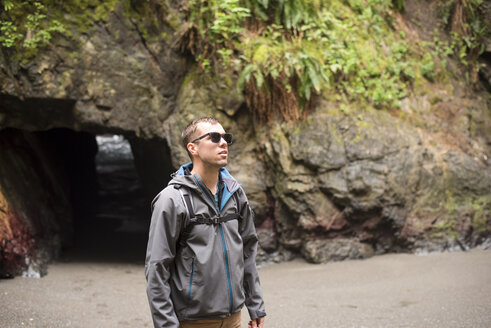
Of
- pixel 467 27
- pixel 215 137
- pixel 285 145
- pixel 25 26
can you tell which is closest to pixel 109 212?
pixel 25 26

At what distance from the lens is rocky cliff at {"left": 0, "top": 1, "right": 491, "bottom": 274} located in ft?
27.9

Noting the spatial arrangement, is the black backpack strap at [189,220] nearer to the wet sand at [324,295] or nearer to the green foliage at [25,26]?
the wet sand at [324,295]

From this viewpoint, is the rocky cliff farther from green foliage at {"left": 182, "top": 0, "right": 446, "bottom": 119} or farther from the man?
the man

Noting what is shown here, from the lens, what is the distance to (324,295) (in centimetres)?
704

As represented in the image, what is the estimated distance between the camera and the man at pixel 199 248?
301 cm

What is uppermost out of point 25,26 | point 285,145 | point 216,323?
point 25,26

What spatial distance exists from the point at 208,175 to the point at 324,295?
445 centimetres

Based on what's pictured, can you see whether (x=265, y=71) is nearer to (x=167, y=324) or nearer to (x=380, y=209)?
(x=380, y=209)

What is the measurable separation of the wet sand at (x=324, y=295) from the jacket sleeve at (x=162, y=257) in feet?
10.8

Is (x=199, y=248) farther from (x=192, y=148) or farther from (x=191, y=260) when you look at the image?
(x=192, y=148)

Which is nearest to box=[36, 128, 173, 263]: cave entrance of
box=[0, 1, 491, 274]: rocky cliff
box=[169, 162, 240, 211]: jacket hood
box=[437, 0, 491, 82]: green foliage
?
box=[0, 1, 491, 274]: rocky cliff

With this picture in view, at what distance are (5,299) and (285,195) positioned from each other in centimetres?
491

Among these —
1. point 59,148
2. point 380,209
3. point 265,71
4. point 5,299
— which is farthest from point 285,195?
point 59,148

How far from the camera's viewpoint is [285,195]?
8.76m
